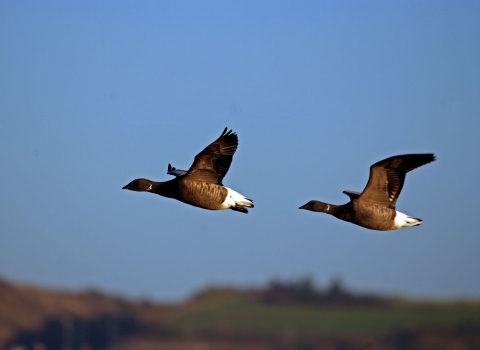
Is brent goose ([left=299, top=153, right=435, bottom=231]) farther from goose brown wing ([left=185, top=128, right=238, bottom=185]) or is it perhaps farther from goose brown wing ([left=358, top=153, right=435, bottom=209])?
goose brown wing ([left=185, top=128, right=238, bottom=185])

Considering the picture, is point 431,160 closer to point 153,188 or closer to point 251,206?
point 251,206

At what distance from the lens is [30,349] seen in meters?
73.8

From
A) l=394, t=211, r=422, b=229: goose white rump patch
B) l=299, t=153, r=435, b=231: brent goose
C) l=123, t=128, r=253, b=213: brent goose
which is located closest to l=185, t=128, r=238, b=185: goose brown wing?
l=123, t=128, r=253, b=213: brent goose

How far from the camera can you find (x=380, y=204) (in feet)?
103

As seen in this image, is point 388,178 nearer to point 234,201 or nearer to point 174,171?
point 234,201

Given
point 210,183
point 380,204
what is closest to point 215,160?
point 210,183

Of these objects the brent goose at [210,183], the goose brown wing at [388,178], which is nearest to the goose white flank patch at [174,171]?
the brent goose at [210,183]

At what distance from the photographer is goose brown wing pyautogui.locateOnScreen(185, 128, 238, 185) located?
3056cm

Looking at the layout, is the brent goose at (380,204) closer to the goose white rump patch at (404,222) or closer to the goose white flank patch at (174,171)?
the goose white rump patch at (404,222)

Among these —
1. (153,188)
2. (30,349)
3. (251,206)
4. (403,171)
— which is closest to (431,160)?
(403,171)

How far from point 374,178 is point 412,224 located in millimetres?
1414

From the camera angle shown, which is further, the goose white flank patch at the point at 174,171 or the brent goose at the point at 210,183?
the goose white flank patch at the point at 174,171

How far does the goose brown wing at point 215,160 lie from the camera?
30562mm

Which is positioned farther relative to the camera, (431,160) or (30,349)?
(30,349)
